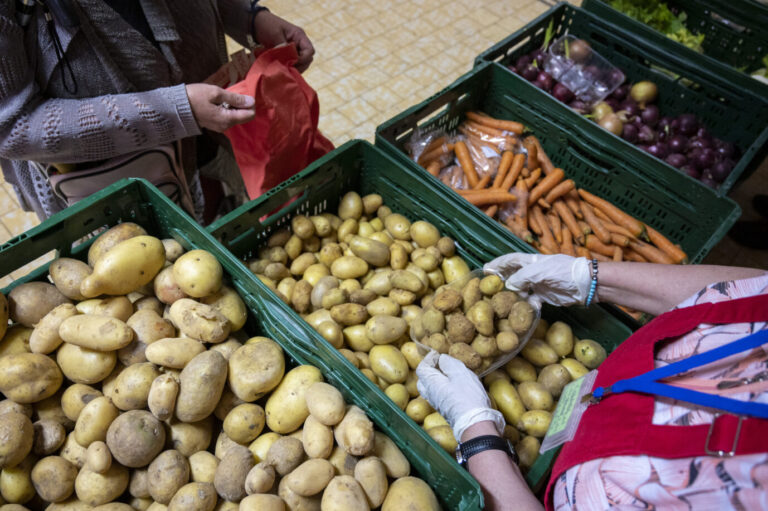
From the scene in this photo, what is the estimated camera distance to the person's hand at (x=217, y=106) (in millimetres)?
1531

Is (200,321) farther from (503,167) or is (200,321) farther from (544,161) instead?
(544,161)

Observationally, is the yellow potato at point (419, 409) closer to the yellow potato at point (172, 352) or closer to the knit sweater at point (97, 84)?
the yellow potato at point (172, 352)

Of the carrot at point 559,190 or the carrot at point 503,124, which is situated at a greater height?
the carrot at point 503,124

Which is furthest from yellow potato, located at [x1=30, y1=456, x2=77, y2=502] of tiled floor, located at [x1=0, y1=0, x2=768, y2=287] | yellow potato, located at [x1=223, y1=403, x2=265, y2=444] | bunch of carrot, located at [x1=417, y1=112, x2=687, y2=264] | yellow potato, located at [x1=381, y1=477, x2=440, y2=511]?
tiled floor, located at [x1=0, y1=0, x2=768, y2=287]

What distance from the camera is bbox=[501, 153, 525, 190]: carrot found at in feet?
7.56

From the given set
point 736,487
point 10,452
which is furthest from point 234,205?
point 736,487

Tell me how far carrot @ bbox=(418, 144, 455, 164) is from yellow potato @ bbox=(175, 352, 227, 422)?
4.78 ft

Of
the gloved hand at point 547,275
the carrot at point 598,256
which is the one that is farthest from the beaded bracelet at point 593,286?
the carrot at point 598,256

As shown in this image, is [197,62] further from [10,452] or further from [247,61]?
[10,452]

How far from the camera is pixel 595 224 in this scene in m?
2.27

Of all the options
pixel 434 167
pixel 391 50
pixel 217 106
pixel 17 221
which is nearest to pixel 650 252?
pixel 434 167

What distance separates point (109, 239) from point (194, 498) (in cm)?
76

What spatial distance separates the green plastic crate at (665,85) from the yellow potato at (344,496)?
1825 mm

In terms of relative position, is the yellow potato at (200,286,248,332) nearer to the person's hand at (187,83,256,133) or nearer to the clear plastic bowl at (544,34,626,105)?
the person's hand at (187,83,256,133)
